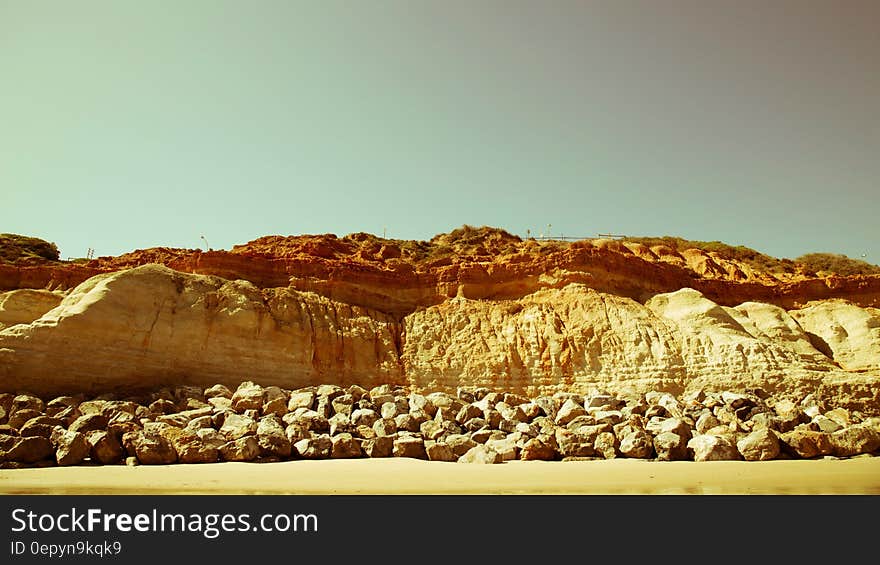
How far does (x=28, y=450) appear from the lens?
407 inches

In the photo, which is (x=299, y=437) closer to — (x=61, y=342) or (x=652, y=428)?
(x=652, y=428)

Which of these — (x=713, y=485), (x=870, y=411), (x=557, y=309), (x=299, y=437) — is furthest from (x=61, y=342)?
(x=870, y=411)

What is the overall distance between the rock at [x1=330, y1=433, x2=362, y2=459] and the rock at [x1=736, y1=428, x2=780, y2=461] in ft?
23.7

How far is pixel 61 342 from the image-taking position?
16.0 metres

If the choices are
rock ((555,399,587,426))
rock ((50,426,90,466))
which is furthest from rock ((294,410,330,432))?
rock ((555,399,587,426))

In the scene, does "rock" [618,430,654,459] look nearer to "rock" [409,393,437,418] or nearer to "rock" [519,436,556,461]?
→ "rock" [519,436,556,461]

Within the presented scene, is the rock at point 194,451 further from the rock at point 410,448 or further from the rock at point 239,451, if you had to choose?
the rock at point 410,448

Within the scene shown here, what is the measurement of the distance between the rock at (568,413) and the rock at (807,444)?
4501 mm

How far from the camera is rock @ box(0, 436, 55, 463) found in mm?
10227

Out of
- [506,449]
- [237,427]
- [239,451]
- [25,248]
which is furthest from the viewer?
[25,248]

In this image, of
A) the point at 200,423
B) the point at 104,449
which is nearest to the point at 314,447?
the point at 200,423

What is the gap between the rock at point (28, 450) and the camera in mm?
10227

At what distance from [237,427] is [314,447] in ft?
8.04

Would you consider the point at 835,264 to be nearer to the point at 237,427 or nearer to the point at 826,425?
the point at 826,425
